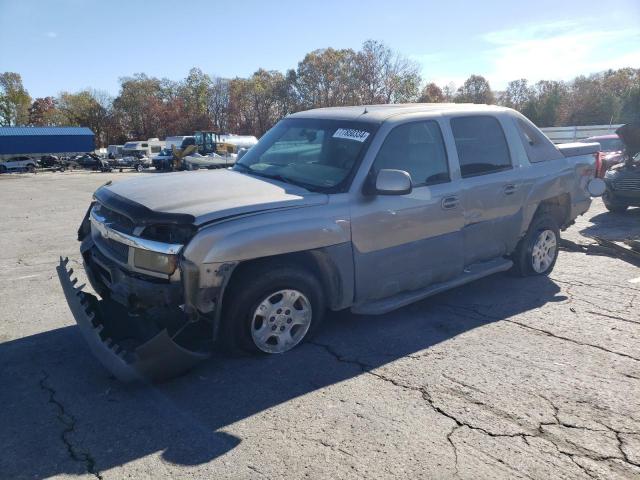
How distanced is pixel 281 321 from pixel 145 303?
1021 millimetres

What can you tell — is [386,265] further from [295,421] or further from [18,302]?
[18,302]

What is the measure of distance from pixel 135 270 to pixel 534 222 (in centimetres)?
435

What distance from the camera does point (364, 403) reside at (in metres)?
3.29

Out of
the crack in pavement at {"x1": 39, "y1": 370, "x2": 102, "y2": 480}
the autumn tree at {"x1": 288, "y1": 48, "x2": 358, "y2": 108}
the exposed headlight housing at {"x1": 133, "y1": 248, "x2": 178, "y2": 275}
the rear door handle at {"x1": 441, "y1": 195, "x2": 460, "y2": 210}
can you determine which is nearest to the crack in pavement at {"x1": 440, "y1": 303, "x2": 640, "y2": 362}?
the rear door handle at {"x1": 441, "y1": 195, "x2": 460, "y2": 210}

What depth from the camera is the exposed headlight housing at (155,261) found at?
3.32m

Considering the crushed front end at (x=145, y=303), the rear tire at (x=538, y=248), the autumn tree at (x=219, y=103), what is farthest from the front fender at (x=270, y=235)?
the autumn tree at (x=219, y=103)

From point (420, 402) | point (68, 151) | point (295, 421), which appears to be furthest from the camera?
point (68, 151)

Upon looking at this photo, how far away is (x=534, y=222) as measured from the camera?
5.70 meters

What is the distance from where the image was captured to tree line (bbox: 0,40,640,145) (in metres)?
57.8

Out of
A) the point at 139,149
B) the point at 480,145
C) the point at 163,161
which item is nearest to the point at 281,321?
the point at 480,145

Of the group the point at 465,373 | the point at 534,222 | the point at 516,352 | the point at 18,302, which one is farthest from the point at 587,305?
the point at 18,302

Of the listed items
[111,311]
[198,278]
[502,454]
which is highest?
[198,278]

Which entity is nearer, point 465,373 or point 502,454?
point 502,454

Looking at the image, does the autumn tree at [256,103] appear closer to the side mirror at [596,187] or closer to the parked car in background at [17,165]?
the parked car in background at [17,165]
